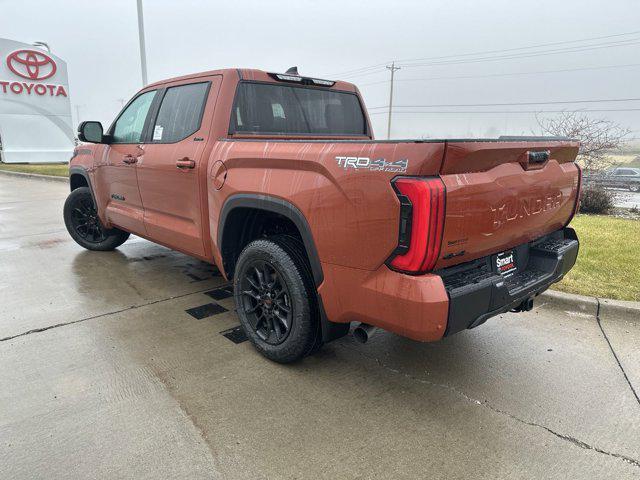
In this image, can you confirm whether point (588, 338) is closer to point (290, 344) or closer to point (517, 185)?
point (517, 185)

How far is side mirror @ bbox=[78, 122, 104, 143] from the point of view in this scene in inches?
181

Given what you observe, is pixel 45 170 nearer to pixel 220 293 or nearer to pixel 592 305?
pixel 220 293

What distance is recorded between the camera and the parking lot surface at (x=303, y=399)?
216 centimetres

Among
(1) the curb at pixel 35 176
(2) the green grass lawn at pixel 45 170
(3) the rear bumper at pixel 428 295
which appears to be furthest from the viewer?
(2) the green grass lawn at pixel 45 170

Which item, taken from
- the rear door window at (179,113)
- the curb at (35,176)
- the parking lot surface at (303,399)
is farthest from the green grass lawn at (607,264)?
the curb at (35,176)

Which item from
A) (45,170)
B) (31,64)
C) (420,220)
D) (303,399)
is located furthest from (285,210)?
(31,64)

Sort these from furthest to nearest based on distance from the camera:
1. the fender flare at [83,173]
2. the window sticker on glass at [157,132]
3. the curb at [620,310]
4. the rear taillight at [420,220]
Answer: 1. the fender flare at [83,173]
2. the window sticker on glass at [157,132]
3. the curb at [620,310]
4. the rear taillight at [420,220]

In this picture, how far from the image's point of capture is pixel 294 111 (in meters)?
3.86

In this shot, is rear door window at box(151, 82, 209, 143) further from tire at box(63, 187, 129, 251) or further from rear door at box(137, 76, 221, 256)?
tire at box(63, 187, 129, 251)

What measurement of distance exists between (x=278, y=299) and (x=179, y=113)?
6.46 ft

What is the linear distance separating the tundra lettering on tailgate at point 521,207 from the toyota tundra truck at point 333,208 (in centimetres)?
1

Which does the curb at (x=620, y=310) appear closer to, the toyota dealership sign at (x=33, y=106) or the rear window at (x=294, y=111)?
the rear window at (x=294, y=111)

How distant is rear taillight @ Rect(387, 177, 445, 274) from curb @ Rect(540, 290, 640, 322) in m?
2.62

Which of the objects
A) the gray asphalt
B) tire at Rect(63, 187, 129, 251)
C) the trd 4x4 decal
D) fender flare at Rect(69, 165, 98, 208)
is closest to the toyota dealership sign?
tire at Rect(63, 187, 129, 251)
